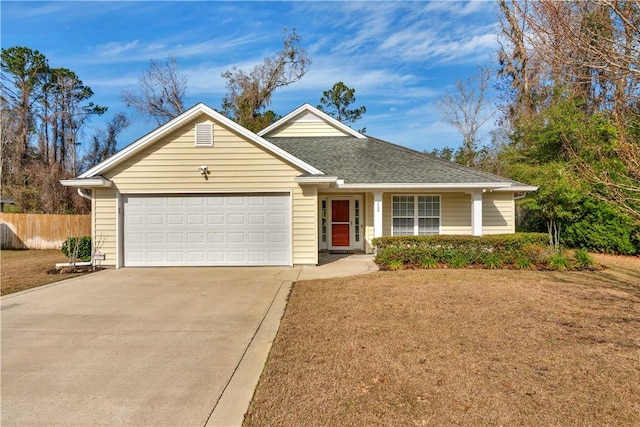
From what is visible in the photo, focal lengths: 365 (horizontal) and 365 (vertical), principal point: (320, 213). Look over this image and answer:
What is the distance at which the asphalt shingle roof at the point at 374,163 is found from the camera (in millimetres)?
12609

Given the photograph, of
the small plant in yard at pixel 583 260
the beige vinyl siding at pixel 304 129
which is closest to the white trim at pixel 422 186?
the small plant in yard at pixel 583 260

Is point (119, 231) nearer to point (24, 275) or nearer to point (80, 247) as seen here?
point (80, 247)

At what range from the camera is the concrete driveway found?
10.4 ft

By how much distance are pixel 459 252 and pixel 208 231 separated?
7.46m

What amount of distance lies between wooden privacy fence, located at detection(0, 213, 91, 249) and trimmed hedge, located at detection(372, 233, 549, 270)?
15.9 metres

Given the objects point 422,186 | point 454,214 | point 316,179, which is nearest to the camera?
point 316,179

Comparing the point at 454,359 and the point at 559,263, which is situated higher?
the point at 559,263

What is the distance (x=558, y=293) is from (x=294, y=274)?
5970 millimetres

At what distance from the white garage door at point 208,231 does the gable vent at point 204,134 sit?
1610 millimetres

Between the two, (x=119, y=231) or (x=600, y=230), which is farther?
(x=600, y=230)

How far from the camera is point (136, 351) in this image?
14.8 ft

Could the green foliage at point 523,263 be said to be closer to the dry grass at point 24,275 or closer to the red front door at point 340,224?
the red front door at point 340,224

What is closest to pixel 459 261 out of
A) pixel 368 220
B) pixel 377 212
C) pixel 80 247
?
pixel 377 212

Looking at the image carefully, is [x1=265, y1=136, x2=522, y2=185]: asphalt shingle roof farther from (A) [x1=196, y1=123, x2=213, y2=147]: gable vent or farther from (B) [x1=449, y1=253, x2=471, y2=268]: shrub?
(A) [x1=196, y1=123, x2=213, y2=147]: gable vent
